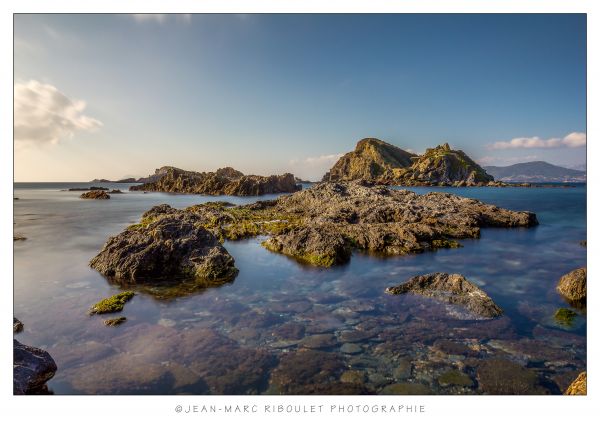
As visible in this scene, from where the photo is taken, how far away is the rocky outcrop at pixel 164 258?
22.7 m

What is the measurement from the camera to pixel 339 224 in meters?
39.8

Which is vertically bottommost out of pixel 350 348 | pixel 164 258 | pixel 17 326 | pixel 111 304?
pixel 350 348

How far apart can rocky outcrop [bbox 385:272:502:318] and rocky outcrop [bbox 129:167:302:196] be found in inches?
4756

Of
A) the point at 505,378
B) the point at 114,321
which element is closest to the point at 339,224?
the point at 114,321

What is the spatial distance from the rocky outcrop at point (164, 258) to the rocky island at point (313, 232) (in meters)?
0.07

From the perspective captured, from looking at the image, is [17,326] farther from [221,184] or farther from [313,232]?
[221,184]

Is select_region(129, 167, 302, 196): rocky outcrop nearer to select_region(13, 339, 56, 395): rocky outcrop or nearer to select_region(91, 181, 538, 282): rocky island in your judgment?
select_region(91, 181, 538, 282): rocky island

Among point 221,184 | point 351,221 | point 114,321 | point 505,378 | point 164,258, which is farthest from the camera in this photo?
point 221,184

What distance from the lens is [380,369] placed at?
12.2 meters

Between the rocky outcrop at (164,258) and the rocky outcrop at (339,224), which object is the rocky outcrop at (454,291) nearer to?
the rocky outcrop at (339,224)

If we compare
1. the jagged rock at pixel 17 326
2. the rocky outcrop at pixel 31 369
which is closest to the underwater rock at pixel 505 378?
the rocky outcrop at pixel 31 369

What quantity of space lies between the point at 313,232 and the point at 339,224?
9.86 meters
